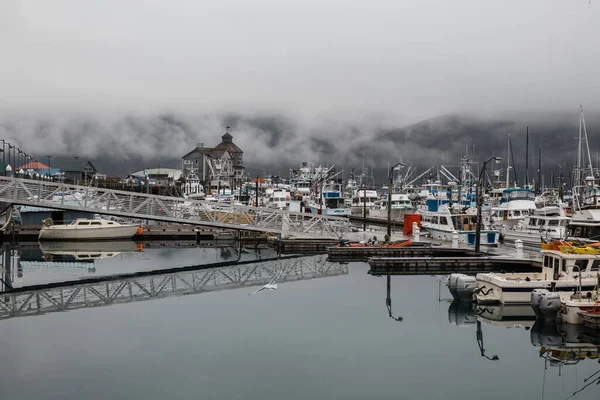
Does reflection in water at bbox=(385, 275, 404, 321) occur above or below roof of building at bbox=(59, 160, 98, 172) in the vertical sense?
below

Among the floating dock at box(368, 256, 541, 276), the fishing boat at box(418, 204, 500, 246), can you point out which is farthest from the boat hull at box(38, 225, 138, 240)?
the floating dock at box(368, 256, 541, 276)

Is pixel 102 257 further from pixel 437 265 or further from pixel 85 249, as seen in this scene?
pixel 437 265

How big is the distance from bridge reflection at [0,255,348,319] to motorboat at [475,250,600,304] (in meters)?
13.6

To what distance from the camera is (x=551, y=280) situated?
29094 mm

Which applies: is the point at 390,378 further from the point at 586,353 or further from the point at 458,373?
the point at 586,353

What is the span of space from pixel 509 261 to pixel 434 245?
9.64 meters

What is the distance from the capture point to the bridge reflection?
32.7m

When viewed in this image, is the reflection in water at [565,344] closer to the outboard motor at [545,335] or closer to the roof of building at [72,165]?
the outboard motor at [545,335]

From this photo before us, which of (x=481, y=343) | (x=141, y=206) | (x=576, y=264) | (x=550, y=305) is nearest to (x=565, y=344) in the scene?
(x=550, y=305)

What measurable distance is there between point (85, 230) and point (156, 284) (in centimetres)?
2738

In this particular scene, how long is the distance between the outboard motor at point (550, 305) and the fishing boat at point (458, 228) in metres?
22.7

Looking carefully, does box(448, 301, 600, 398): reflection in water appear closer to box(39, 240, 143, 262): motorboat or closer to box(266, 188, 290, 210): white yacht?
box(39, 240, 143, 262): motorboat

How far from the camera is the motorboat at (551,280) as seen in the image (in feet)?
92.7

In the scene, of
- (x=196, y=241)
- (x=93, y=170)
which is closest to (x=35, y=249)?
(x=196, y=241)
